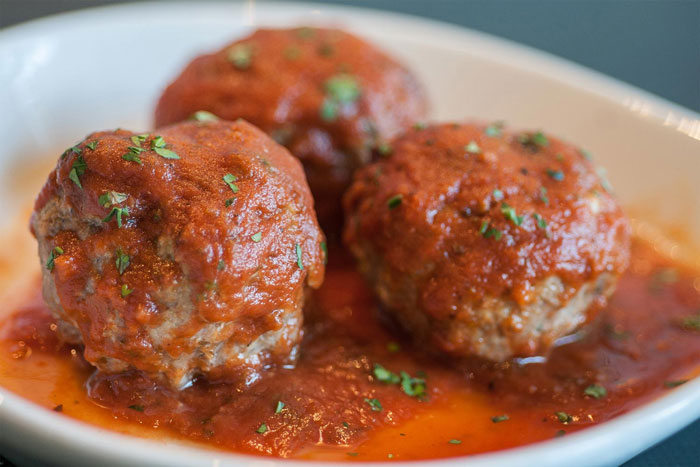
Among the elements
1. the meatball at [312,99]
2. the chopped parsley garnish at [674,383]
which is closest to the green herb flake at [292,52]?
the meatball at [312,99]

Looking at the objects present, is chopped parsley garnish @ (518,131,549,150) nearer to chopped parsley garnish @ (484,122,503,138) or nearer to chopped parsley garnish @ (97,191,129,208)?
chopped parsley garnish @ (484,122,503,138)

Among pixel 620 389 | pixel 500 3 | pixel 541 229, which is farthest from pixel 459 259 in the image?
pixel 500 3

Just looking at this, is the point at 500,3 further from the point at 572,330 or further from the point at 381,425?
the point at 381,425

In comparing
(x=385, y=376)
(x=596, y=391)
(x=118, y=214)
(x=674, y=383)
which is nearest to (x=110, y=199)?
(x=118, y=214)

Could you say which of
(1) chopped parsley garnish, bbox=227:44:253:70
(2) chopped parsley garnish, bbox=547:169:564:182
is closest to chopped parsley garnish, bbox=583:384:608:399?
(2) chopped parsley garnish, bbox=547:169:564:182

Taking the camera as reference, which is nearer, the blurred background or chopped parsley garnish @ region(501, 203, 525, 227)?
chopped parsley garnish @ region(501, 203, 525, 227)
